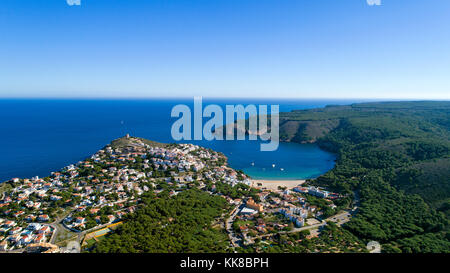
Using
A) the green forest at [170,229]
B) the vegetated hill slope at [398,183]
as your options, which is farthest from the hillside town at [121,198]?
the vegetated hill slope at [398,183]

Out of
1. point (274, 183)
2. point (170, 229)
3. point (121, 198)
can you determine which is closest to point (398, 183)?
point (274, 183)

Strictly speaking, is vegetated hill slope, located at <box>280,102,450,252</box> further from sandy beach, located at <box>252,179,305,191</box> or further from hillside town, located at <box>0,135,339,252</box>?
hillside town, located at <box>0,135,339,252</box>

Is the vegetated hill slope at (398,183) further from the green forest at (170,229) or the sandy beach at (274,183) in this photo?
the green forest at (170,229)

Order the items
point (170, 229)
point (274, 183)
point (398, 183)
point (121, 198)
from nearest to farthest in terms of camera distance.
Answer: point (170, 229)
point (121, 198)
point (398, 183)
point (274, 183)

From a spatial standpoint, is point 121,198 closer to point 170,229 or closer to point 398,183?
point 170,229

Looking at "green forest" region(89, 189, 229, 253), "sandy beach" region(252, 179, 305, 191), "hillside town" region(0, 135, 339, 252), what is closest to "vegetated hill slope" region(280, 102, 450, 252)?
"sandy beach" region(252, 179, 305, 191)

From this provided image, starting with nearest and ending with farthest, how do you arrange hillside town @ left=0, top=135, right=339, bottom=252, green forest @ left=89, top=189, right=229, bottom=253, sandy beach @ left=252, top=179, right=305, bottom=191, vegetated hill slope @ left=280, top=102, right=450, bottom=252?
green forest @ left=89, top=189, right=229, bottom=253 < hillside town @ left=0, top=135, right=339, bottom=252 < vegetated hill slope @ left=280, top=102, right=450, bottom=252 < sandy beach @ left=252, top=179, right=305, bottom=191

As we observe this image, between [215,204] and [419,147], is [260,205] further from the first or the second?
[419,147]
